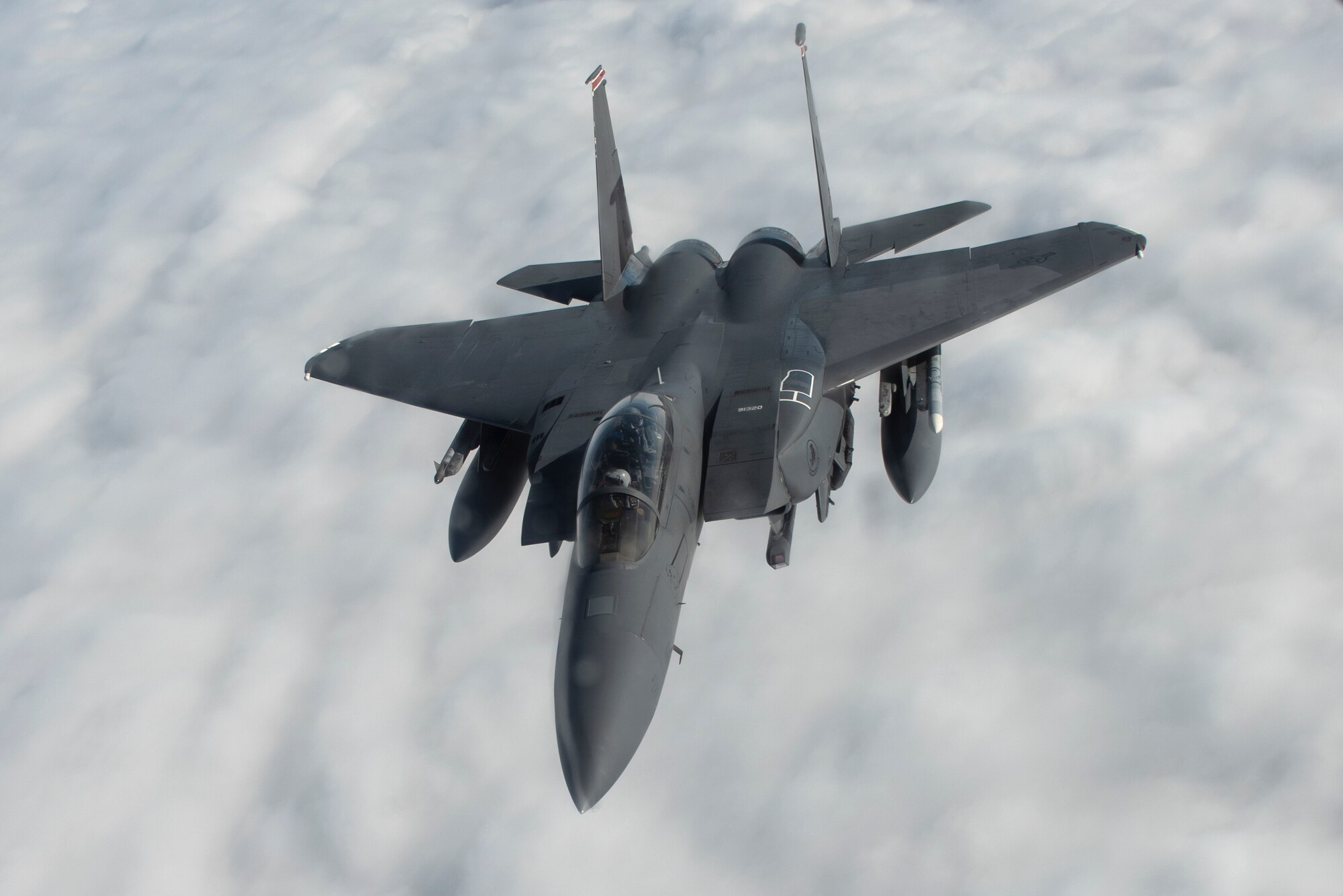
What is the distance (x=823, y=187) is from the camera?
13.2 m

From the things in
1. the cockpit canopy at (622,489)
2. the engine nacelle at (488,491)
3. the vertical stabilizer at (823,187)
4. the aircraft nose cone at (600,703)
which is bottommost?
the aircraft nose cone at (600,703)

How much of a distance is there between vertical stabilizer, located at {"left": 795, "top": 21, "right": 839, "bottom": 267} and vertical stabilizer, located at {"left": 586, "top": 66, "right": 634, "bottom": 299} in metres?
3.16

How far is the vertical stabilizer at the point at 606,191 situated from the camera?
13648 mm

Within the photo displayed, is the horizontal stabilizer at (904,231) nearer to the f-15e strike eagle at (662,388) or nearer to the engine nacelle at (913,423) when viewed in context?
the f-15e strike eagle at (662,388)

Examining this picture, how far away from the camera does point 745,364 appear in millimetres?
11508

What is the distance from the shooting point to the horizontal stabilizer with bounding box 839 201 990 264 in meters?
14.6

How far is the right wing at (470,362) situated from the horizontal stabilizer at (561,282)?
0.87m

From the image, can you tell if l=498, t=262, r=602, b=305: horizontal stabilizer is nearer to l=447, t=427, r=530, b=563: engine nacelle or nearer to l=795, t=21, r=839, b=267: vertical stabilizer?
l=447, t=427, r=530, b=563: engine nacelle

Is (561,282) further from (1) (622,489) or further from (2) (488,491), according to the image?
(1) (622,489)

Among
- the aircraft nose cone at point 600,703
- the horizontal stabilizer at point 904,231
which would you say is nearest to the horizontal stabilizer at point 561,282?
the horizontal stabilizer at point 904,231

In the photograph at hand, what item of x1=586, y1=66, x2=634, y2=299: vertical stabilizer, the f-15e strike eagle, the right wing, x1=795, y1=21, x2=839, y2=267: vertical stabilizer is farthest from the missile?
x1=795, y1=21, x2=839, y2=267: vertical stabilizer

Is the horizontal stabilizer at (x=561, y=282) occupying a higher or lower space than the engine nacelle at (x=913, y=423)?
higher

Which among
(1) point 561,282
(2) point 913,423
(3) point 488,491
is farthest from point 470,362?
(2) point 913,423

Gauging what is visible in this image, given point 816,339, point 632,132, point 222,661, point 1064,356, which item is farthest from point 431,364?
point 632,132
